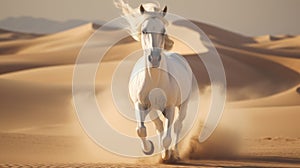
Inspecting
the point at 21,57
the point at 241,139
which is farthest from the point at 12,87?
the point at 241,139

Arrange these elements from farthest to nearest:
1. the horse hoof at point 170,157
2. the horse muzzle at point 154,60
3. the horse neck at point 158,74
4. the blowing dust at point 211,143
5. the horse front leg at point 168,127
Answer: the blowing dust at point 211,143, the horse hoof at point 170,157, the horse front leg at point 168,127, the horse neck at point 158,74, the horse muzzle at point 154,60

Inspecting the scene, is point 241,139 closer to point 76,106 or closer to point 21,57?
point 76,106

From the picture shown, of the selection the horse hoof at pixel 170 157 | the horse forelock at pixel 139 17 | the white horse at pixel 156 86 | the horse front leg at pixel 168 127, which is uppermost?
the horse forelock at pixel 139 17

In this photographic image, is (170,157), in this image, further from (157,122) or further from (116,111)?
(116,111)

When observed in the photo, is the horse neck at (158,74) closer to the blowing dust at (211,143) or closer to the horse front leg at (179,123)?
the horse front leg at (179,123)

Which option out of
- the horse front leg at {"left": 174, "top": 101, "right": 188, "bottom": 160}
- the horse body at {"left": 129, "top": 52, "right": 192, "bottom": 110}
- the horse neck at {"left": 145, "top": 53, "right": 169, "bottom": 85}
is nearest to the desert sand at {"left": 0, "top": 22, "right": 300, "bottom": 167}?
the horse front leg at {"left": 174, "top": 101, "right": 188, "bottom": 160}

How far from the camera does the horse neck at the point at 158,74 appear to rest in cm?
327

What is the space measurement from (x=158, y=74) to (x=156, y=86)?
0.24ft

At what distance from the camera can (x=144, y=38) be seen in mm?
3227

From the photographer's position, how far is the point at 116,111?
4.87 meters

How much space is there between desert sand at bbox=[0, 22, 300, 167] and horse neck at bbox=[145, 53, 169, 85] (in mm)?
551

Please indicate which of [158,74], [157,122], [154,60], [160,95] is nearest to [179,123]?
[157,122]

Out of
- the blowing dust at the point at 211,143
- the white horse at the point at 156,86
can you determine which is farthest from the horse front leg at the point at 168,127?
Result: the blowing dust at the point at 211,143

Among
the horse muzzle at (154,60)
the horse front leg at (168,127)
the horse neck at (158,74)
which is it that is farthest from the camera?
the horse front leg at (168,127)
